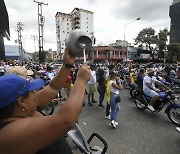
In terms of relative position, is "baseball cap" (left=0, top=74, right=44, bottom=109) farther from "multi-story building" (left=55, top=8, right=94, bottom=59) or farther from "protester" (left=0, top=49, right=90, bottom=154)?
"multi-story building" (left=55, top=8, right=94, bottom=59)

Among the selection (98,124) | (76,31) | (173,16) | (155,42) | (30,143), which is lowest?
(98,124)

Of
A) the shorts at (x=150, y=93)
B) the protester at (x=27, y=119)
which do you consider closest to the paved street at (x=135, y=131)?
the shorts at (x=150, y=93)

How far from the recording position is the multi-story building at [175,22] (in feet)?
195

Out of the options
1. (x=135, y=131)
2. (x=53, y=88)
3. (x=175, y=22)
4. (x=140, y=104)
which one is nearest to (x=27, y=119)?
(x=53, y=88)

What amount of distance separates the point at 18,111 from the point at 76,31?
0.93 m

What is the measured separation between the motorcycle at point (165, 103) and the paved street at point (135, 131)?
21cm

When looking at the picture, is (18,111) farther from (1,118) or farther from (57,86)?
(57,86)

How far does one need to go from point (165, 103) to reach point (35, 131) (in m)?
5.69

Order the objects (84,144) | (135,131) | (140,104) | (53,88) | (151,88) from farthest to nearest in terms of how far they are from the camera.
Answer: (140,104), (151,88), (135,131), (84,144), (53,88)

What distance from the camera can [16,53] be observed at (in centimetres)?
4238

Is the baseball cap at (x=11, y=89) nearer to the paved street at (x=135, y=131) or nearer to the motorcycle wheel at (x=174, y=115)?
the paved street at (x=135, y=131)

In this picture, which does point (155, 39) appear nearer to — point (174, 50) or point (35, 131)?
point (174, 50)

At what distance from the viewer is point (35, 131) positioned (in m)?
1.05

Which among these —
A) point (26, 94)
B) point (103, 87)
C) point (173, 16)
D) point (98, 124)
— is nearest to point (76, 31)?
point (26, 94)
